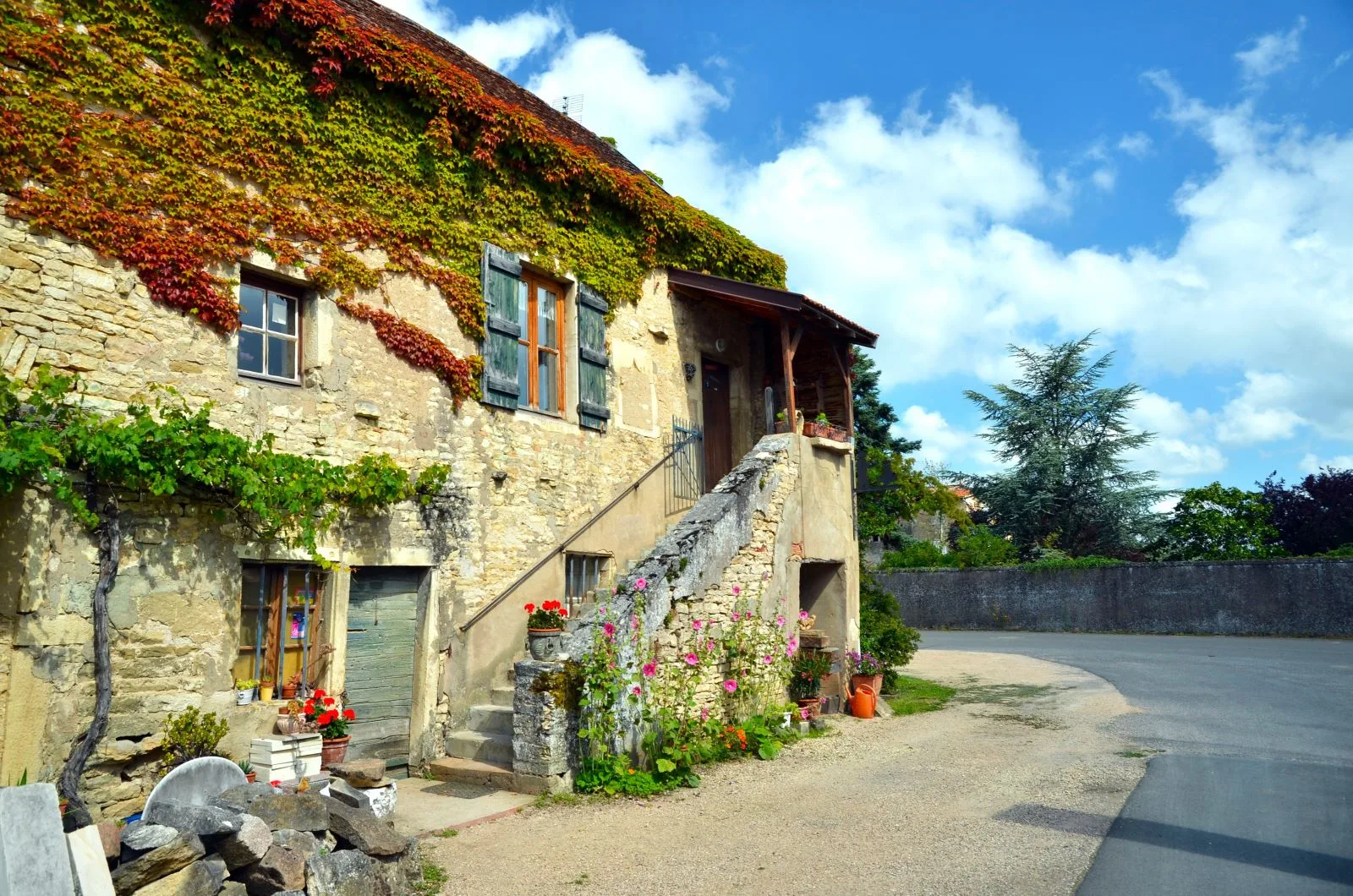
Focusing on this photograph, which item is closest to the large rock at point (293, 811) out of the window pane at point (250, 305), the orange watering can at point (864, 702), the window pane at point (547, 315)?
the window pane at point (250, 305)

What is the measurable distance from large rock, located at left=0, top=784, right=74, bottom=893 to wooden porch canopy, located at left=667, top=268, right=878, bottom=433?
8.03 meters

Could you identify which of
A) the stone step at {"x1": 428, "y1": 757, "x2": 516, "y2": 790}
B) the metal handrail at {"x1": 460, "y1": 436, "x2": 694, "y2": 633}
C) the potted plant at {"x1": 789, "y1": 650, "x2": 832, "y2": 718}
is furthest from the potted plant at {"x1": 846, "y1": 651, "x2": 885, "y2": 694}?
the stone step at {"x1": 428, "y1": 757, "x2": 516, "y2": 790}

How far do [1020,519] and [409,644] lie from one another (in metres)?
24.9

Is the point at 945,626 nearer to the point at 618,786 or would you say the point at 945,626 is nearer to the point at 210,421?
the point at 618,786

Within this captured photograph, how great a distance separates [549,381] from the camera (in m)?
9.95

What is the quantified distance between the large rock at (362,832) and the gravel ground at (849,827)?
0.41 meters

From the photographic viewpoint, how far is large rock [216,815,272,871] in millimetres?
4535

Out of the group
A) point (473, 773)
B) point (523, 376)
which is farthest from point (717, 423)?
point (473, 773)

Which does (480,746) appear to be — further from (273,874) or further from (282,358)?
(282,358)

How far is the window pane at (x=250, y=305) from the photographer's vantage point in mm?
7293

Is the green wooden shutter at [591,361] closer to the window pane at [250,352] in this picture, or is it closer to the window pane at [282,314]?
the window pane at [282,314]

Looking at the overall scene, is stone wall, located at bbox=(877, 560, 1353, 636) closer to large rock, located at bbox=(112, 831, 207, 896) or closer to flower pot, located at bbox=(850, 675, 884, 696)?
flower pot, located at bbox=(850, 675, 884, 696)

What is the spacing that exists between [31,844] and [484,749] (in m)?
4.20

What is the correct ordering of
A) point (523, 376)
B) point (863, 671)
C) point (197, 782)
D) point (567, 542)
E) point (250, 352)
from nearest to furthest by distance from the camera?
point (197, 782) → point (250, 352) → point (567, 542) → point (523, 376) → point (863, 671)
